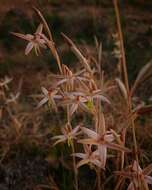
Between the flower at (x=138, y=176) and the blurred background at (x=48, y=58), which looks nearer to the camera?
the flower at (x=138, y=176)

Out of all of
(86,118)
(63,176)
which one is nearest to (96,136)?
(63,176)

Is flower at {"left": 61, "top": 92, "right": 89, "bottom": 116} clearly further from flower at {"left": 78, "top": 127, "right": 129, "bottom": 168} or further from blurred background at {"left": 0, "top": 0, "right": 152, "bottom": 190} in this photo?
blurred background at {"left": 0, "top": 0, "right": 152, "bottom": 190}

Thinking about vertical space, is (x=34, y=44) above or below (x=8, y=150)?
above

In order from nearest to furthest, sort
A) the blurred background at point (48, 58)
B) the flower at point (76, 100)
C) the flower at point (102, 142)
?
the flower at point (102, 142) < the flower at point (76, 100) < the blurred background at point (48, 58)

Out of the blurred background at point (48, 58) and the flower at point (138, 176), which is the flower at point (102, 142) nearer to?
the flower at point (138, 176)

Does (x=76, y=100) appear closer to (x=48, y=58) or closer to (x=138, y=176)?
(x=138, y=176)

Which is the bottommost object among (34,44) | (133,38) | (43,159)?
(43,159)

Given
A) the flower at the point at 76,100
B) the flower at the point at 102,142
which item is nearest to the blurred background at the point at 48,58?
the flower at the point at 76,100

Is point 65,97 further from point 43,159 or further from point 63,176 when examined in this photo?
point 43,159
